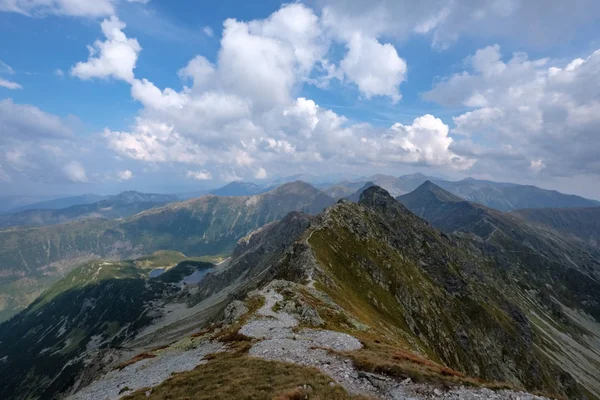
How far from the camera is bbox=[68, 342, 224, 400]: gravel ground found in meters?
32.4

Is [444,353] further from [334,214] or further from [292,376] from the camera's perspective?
[292,376]

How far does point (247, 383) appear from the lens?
24031 millimetres

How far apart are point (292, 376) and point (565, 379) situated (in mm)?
208228

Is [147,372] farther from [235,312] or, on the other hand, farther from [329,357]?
[329,357]

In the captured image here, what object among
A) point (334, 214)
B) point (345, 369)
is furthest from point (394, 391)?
point (334, 214)

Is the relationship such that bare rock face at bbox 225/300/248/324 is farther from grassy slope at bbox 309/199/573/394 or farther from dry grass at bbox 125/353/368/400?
grassy slope at bbox 309/199/573/394

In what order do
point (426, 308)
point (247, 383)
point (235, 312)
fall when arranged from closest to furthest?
point (247, 383), point (235, 312), point (426, 308)

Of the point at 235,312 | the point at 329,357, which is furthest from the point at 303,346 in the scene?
the point at 235,312

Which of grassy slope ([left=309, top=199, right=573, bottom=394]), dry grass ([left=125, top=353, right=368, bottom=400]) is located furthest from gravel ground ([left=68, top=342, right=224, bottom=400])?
grassy slope ([left=309, top=199, right=573, bottom=394])

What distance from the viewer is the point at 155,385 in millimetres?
29922

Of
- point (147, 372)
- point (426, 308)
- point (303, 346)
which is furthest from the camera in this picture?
point (426, 308)

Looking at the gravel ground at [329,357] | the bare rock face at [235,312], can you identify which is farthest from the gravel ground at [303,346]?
the bare rock face at [235,312]

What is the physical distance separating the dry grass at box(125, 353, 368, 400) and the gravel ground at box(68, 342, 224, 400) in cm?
349

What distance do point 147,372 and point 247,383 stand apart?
784 inches
